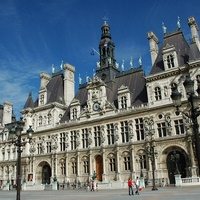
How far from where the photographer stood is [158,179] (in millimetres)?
34594

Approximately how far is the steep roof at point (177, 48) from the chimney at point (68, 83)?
790 inches

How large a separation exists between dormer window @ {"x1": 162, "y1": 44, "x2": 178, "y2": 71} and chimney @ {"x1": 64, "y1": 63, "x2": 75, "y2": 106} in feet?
73.9

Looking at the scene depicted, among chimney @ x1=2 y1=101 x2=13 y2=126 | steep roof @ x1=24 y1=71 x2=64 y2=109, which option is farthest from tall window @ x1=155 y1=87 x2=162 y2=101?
chimney @ x1=2 y1=101 x2=13 y2=126

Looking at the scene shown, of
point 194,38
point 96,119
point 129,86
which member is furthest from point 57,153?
point 194,38

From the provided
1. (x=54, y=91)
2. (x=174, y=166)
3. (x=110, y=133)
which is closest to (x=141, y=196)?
(x=174, y=166)

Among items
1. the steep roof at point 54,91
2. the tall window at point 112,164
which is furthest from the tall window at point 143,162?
the steep roof at point 54,91

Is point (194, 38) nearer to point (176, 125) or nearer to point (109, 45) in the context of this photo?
point (176, 125)

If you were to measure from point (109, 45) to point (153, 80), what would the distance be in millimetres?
16665

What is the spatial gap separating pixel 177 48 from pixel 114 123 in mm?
15358

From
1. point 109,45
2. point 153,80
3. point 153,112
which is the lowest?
point 153,112

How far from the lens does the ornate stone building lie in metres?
36.0

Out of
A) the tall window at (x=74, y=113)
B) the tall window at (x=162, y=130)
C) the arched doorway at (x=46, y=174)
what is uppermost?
the tall window at (x=74, y=113)

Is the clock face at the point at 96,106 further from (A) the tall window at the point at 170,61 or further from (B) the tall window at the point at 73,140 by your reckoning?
(A) the tall window at the point at 170,61

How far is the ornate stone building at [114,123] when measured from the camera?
36.0m
